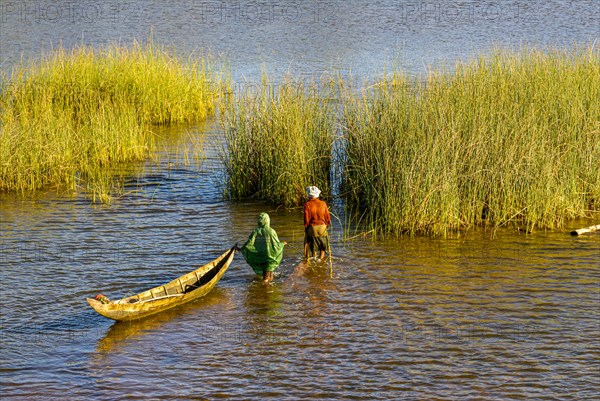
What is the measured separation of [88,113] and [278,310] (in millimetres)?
11953

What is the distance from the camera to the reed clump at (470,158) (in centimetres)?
1566

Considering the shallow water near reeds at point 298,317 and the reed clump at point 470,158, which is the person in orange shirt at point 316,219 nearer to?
the shallow water near reeds at point 298,317

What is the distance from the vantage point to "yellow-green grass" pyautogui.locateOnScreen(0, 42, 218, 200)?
1886cm

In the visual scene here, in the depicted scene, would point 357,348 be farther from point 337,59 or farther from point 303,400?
point 337,59

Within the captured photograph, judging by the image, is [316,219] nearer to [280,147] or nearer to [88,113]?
[280,147]

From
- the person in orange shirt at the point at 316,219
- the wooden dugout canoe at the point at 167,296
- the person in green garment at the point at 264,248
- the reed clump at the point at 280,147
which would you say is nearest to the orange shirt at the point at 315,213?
the person in orange shirt at the point at 316,219

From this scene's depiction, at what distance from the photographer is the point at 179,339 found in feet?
37.7

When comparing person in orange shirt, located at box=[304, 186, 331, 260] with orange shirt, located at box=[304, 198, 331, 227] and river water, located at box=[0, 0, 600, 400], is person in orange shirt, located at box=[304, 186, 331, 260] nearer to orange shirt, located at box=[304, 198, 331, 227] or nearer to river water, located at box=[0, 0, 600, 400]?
orange shirt, located at box=[304, 198, 331, 227]

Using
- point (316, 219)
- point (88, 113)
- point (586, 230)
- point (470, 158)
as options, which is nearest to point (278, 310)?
point (316, 219)

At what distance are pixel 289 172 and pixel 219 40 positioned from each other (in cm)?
2298

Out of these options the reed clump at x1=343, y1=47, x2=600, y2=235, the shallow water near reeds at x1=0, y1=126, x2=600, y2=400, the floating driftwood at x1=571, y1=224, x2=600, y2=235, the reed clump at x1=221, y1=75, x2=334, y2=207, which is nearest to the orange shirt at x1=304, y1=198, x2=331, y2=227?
the shallow water near reeds at x1=0, y1=126, x2=600, y2=400

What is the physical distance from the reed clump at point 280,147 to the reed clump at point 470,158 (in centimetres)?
55

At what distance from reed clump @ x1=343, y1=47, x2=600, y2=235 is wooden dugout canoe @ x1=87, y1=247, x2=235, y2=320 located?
11.6 ft

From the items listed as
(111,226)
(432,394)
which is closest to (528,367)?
(432,394)
